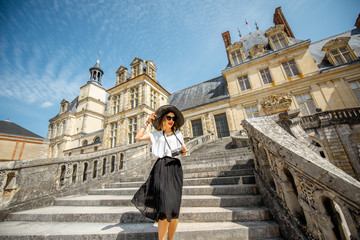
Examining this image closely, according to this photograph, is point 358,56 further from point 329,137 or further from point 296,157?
point 296,157

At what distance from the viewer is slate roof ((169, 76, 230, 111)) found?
50.6ft

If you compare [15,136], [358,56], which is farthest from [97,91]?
[358,56]

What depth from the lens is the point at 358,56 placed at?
1074cm

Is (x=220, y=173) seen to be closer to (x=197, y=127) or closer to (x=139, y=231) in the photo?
(x=139, y=231)

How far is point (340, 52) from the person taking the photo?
36.3ft

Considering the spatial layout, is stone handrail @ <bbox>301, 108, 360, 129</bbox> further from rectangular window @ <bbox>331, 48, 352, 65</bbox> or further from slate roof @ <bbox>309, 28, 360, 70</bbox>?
rectangular window @ <bbox>331, 48, 352, 65</bbox>

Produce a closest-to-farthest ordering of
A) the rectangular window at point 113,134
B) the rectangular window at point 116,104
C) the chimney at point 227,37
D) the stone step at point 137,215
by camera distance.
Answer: the stone step at point 137,215 → the rectangular window at point 113,134 → the rectangular window at point 116,104 → the chimney at point 227,37

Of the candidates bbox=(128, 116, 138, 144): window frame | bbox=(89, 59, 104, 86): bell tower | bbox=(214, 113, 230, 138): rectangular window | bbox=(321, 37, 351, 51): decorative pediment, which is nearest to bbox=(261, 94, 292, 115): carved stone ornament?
bbox=(214, 113, 230, 138): rectangular window

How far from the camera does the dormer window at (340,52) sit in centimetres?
1082

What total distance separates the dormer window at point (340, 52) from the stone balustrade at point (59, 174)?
53.2ft

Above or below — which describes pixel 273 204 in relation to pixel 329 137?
below

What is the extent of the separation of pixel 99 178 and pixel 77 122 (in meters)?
25.5

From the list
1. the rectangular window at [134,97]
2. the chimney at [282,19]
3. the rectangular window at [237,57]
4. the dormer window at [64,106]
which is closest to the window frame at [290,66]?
the rectangular window at [237,57]

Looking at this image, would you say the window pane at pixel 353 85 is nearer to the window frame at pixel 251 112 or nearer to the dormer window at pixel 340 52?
the dormer window at pixel 340 52
